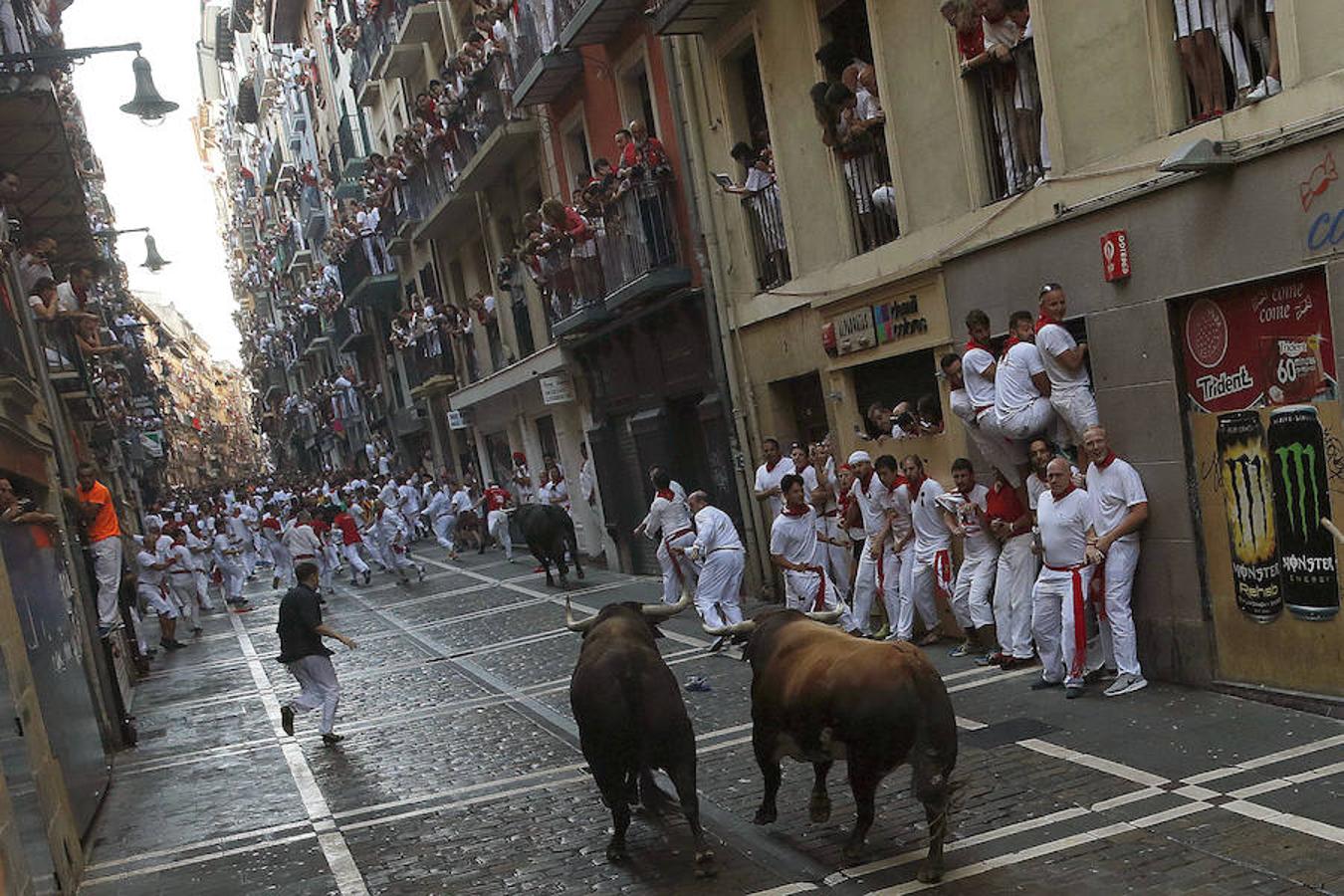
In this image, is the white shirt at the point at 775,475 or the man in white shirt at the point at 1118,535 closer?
the man in white shirt at the point at 1118,535

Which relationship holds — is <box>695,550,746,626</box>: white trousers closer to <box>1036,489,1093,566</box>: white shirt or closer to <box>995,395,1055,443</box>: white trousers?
<box>995,395,1055,443</box>: white trousers

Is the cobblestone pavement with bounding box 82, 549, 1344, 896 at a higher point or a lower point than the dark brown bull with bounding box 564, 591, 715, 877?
lower

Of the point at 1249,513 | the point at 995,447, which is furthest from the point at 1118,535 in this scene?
the point at 995,447

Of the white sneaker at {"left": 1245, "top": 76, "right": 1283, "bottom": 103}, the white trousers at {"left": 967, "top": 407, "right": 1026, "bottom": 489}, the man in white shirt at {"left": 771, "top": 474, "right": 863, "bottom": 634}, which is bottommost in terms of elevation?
the man in white shirt at {"left": 771, "top": 474, "right": 863, "bottom": 634}

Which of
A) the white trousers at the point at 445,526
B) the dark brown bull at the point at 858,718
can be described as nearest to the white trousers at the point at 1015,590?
the dark brown bull at the point at 858,718

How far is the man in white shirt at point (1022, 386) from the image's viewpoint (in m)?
10.2

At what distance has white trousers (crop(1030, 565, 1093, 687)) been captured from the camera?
9.63m

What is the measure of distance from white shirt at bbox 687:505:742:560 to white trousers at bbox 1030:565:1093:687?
3.91 meters

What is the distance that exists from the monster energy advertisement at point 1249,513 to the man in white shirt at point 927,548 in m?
3.07

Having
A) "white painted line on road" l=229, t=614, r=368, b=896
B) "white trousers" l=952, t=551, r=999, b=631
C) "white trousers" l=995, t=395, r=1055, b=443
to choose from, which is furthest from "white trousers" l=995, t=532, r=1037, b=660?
"white painted line on road" l=229, t=614, r=368, b=896

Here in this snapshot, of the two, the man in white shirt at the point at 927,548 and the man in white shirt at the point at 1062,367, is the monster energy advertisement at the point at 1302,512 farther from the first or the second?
the man in white shirt at the point at 927,548

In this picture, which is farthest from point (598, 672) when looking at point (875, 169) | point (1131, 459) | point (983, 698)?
point (875, 169)

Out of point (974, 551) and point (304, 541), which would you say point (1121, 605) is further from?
point (304, 541)

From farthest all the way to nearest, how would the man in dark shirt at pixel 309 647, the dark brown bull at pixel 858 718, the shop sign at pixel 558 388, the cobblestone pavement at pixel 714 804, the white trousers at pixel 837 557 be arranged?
the shop sign at pixel 558 388 < the white trousers at pixel 837 557 < the man in dark shirt at pixel 309 647 < the cobblestone pavement at pixel 714 804 < the dark brown bull at pixel 858 718
